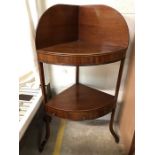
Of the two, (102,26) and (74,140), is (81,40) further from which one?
(74,140)

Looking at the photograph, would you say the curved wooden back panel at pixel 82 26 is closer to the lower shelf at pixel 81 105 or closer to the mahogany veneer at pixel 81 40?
the mahogany veneer at pixel 81 40

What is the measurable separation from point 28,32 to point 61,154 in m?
0.78

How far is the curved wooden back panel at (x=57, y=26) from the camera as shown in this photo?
94cm

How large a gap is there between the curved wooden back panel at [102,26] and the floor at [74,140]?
652 millimetres

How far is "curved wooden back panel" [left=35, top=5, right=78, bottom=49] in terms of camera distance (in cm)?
94

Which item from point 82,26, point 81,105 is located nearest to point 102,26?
point 82,26

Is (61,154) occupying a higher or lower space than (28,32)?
lower

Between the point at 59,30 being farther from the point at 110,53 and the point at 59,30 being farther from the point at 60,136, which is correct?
the point at 60,136

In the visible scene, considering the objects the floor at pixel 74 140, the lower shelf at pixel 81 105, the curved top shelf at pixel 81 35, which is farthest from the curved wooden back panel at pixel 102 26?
the floor at pixel 74 140

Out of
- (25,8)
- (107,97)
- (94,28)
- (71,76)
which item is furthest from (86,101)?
(25,8)

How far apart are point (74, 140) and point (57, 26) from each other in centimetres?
77

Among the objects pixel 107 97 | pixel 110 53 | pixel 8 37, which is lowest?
pixel 107 97

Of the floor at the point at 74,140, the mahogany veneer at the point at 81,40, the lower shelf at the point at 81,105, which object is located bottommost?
the floor at the point at 74,140
